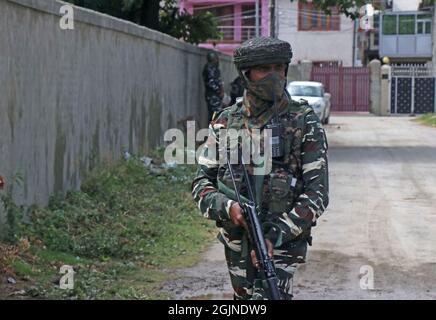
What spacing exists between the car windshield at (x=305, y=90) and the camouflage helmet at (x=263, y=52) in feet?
82.6

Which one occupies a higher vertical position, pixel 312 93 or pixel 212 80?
pixel 212 80

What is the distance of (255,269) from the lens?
4.09 meters

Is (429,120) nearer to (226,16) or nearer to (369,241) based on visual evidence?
(226,16)

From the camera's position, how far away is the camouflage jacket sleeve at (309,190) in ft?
13.0

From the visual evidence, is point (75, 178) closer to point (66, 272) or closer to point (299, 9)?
point (66, 272)

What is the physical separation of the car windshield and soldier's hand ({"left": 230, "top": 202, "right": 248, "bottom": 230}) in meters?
25.4

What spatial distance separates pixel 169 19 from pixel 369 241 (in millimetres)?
13021

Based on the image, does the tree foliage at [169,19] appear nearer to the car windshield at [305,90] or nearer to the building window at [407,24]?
the car windshield at [305,90]

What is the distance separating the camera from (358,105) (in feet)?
134

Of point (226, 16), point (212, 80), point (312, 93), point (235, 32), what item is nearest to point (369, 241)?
point (212, 80)

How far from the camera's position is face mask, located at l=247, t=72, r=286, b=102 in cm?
410

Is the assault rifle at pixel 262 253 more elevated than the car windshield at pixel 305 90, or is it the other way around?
the car windshield at pixel 305 90

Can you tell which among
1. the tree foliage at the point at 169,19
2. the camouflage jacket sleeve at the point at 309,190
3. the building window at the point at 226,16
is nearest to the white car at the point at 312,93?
the tree foliage at the point at 169,19

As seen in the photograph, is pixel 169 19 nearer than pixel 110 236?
No
